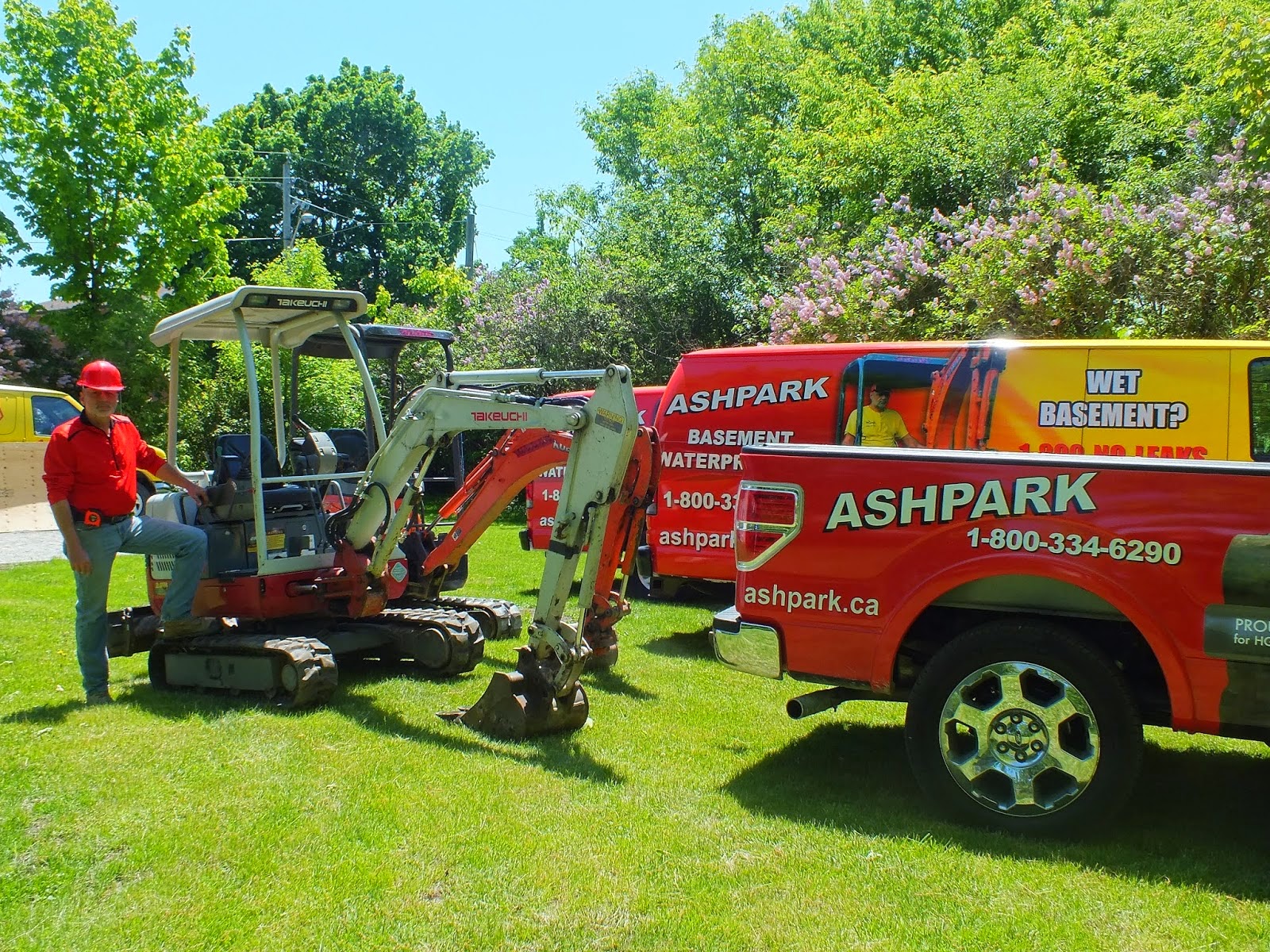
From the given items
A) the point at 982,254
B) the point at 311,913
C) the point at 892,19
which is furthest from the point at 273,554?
the point at 892,19

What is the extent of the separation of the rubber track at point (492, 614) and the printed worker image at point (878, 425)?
304cm

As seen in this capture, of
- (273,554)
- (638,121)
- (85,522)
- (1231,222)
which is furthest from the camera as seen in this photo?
(638,121)

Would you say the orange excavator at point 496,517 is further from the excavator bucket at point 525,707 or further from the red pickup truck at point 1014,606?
the red pickup truck at point 1014,606

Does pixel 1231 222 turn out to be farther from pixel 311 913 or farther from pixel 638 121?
pixel 638 121

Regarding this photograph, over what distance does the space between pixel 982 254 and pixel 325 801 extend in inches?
440

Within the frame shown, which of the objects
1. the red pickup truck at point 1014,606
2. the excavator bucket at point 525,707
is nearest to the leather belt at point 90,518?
the excavator bucket at point 525,707

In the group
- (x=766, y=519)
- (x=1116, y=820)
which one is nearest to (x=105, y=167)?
(x=766, y=519)

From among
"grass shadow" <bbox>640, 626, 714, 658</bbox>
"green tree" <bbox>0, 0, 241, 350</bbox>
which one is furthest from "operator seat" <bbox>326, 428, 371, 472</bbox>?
"green tree" <bbox>0, 0, 241, 350</bbox>

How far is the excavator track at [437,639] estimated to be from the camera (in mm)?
7957

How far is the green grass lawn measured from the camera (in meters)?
4.01

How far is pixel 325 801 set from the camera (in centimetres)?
529

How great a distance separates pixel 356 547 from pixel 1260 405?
20.3 feet

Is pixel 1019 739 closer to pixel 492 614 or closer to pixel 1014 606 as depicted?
pixel 1014 606

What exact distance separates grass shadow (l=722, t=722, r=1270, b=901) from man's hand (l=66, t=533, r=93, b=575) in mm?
4353
